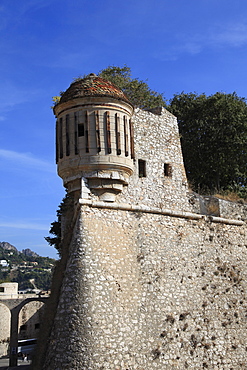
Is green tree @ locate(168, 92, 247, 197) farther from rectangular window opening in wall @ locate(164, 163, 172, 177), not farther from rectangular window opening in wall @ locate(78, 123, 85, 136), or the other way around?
rectangular window opening in wall @ locate(78, 123, 85, 136)

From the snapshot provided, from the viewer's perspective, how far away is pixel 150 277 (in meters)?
13.0

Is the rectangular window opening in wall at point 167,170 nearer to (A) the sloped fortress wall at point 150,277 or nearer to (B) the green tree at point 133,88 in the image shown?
(A) the sloped fortress wall at point 150,277

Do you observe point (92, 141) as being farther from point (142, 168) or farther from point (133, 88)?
point (133, 88)

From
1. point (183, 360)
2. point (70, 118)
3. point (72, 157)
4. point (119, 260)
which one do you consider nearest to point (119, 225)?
point (119, 260)

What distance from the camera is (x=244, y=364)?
14055 millimetres

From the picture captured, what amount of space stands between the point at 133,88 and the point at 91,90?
11373 millimetres

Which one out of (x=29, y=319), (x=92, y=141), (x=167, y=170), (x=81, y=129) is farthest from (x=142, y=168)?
(x=29, y=319)

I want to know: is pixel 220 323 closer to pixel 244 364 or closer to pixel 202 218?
pixel 244 364

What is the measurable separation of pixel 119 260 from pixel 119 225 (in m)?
1.15

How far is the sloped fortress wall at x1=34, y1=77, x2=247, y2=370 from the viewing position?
1124cm

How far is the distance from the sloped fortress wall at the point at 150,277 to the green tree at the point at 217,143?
6.90 m

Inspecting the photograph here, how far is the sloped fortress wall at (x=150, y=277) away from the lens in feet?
36.9

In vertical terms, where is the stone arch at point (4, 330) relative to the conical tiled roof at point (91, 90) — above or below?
below

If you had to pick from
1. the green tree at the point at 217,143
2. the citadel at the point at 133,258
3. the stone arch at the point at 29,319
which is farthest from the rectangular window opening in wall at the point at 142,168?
the stone arch at the point at 29,319
